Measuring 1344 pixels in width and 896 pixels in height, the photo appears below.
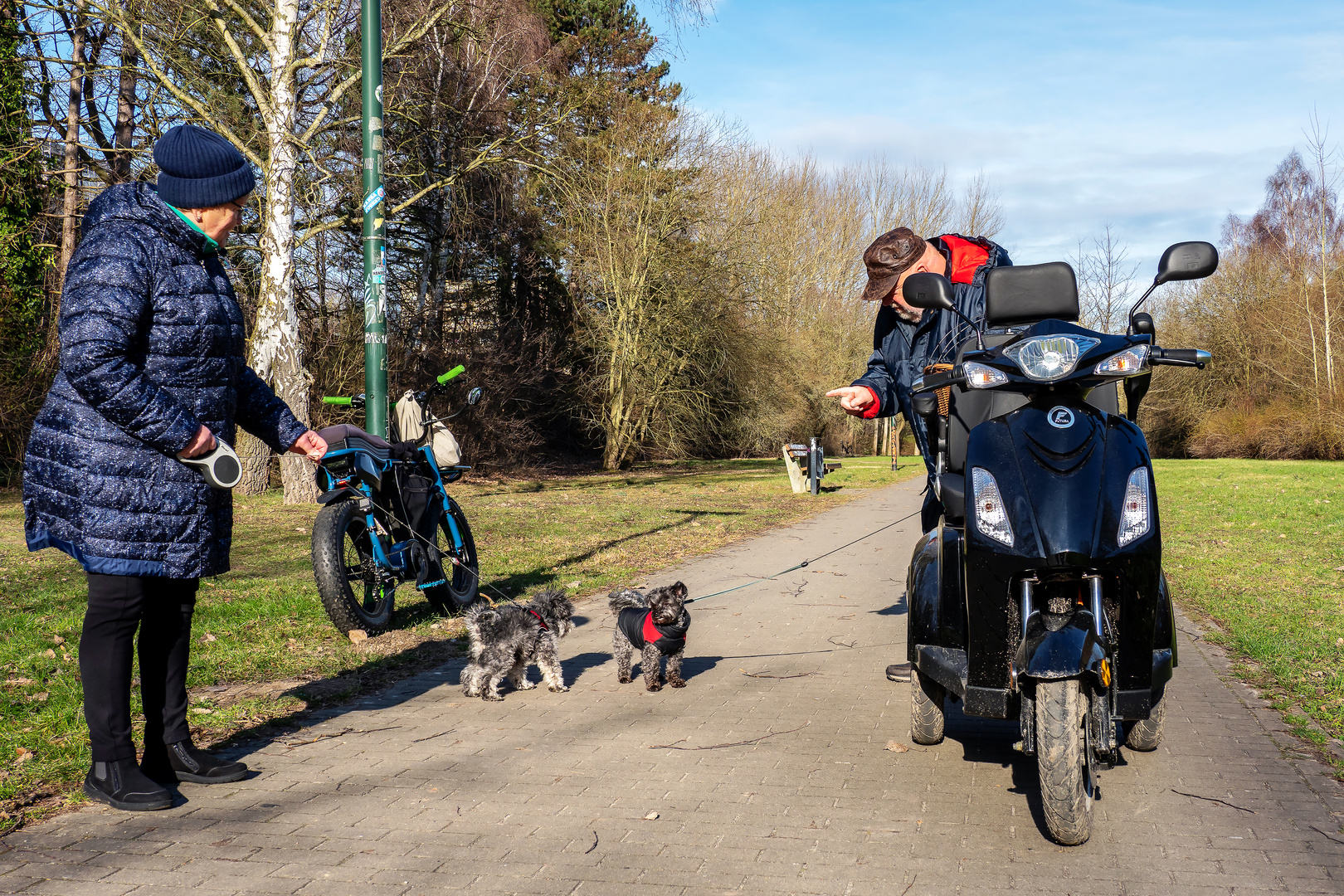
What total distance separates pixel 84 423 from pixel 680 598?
3006 millimetres

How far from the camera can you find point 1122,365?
3504 millimetres

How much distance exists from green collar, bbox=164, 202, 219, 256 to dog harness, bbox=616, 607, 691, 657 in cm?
280

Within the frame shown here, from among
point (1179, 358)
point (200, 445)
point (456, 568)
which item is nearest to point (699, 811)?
point (200, 445)

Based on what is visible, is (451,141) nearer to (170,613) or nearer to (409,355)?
(409,355)

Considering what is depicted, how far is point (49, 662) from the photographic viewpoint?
5.70m

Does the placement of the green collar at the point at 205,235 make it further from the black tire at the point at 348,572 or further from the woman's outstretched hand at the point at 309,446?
the black tire at the point at 348,572

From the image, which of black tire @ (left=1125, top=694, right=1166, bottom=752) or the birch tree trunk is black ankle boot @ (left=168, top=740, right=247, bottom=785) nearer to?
black tire @ (left=1125, top=694, right=1166, bottom=752)

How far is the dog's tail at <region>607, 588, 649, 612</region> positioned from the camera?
575cm

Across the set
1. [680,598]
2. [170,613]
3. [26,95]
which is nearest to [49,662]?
[170,613]

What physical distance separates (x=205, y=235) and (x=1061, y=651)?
11.2 ft

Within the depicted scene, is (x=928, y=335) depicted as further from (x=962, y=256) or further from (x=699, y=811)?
(x=699, y=811)

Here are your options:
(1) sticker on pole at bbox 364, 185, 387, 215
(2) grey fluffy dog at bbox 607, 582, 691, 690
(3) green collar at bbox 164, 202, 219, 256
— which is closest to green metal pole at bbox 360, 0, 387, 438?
(1) sticker on pole at bbox 364, 185, 387, 215

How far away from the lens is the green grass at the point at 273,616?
4.62 m

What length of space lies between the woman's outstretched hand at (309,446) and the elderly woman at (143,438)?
55 centimetres
